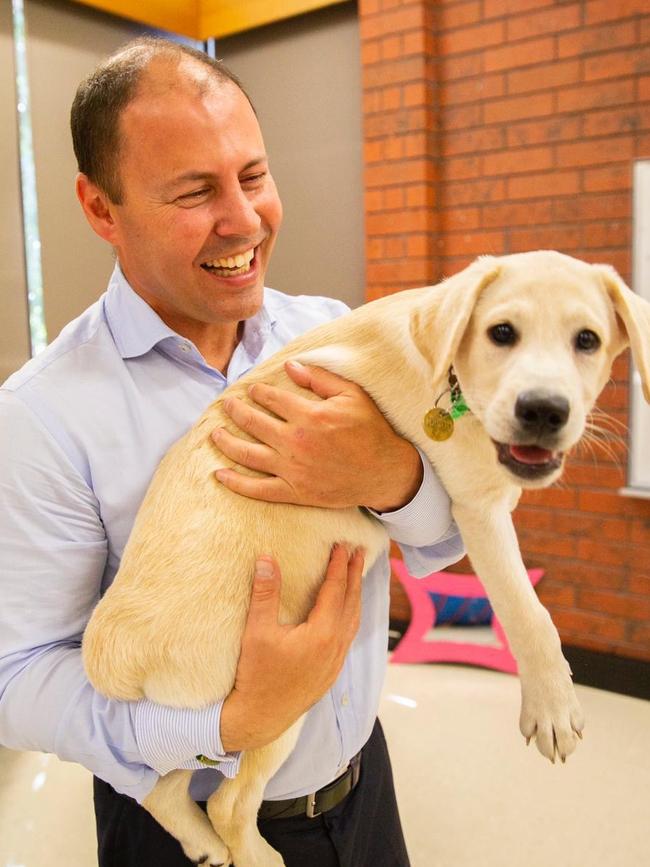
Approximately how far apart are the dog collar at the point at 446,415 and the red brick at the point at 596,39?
2.60 meters

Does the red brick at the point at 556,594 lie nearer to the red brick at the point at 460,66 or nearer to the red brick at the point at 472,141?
the red brick at the point at 472,141

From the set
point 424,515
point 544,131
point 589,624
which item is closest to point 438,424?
point 424,515

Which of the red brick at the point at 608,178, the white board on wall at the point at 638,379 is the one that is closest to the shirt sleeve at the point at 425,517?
the white board on wall at the point at 638,379

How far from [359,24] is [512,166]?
1095 millimetres

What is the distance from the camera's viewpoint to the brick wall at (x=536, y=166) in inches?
125

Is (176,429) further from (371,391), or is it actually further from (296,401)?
(371,391)

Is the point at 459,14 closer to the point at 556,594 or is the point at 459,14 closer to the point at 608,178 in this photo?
the point at 608,178

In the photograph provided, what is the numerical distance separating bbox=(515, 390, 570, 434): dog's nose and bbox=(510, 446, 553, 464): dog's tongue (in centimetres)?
4

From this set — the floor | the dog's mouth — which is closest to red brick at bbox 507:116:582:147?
the floor

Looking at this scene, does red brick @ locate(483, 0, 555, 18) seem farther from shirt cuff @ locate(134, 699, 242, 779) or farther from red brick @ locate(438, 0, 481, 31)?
shirt cuff @ locate(134, 699, 242, 779)

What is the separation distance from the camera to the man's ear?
4.32ft

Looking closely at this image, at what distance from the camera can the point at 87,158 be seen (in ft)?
4.27

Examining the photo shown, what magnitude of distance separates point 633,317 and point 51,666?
100 centimetres

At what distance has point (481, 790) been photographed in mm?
2711
